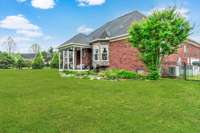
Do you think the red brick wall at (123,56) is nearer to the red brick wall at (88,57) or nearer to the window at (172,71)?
the window at (172,71)

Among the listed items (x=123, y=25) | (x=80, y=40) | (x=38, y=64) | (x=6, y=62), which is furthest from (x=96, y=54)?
(x=6, y=62)

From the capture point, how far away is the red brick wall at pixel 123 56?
25.0 meters

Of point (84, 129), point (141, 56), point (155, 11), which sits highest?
point (155, 11)

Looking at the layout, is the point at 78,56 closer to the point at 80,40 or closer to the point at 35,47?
the point at 80,40

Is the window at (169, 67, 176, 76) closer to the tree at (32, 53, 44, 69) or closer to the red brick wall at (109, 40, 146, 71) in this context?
A: the red brick wall at (109, 40, 146, 71)

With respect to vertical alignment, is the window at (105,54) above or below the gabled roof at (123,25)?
below

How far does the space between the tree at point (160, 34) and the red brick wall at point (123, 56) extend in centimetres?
544

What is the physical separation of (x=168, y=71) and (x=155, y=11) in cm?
553

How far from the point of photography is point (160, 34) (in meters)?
18.5

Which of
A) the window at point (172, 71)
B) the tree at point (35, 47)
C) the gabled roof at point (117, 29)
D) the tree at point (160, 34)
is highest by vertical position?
the tree at point (35, 47)

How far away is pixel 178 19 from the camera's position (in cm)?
1906

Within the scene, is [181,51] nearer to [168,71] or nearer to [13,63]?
[168,71]

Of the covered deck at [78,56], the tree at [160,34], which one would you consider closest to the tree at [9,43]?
the covered deck at [78,56]

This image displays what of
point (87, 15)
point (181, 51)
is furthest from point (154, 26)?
point (87, 15)
